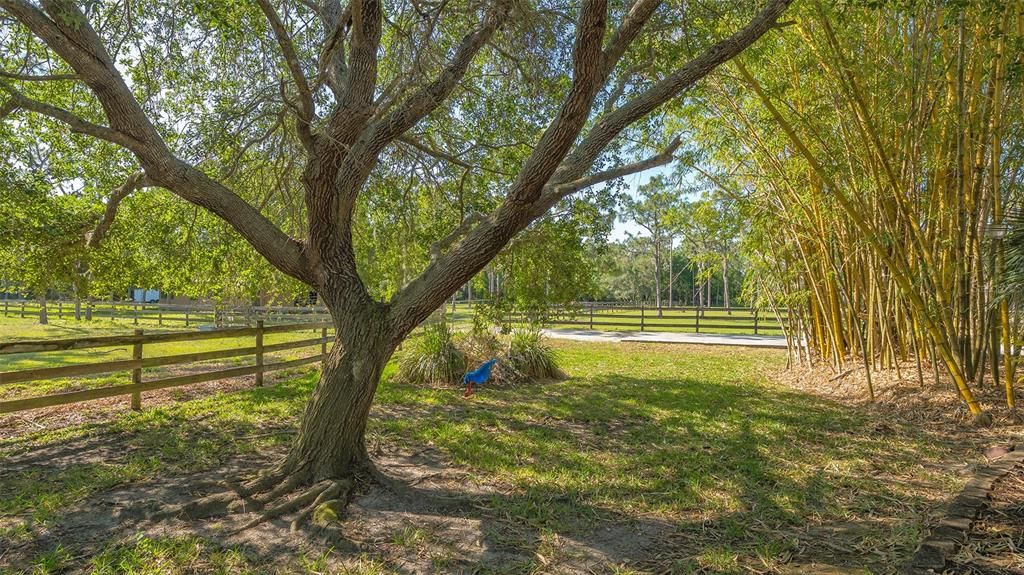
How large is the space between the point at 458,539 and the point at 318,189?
2417 millimetres

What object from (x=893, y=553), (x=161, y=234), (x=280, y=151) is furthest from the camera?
(x=161, y=234)

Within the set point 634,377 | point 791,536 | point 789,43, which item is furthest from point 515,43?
point 634,377

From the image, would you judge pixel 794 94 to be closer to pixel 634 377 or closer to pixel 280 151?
pixel 634 377

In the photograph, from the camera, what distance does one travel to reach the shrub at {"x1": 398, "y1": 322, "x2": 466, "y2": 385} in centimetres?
863

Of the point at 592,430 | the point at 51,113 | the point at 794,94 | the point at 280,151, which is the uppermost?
the point at 794,94

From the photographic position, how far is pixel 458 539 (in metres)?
3.05

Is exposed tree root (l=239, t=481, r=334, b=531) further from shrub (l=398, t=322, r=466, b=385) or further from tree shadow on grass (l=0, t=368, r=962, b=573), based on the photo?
shrub (l=398, t=322, r=466, b=385)

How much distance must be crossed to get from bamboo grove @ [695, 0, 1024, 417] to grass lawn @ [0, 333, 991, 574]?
137 centimetres

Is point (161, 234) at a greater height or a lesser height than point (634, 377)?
greater

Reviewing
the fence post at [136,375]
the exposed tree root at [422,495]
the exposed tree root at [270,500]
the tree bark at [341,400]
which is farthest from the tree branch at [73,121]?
the fence post at [136,375]

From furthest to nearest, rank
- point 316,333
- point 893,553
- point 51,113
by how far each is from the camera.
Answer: point 316,333 → point 51,113 → point 893,553

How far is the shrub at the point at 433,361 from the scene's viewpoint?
8633mm

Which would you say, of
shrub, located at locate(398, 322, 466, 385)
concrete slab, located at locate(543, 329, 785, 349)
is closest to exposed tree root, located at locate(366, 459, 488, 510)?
shrub, located at locate(398, 322, 466, 385)

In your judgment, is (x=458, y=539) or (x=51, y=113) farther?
(x=51, y=113)
